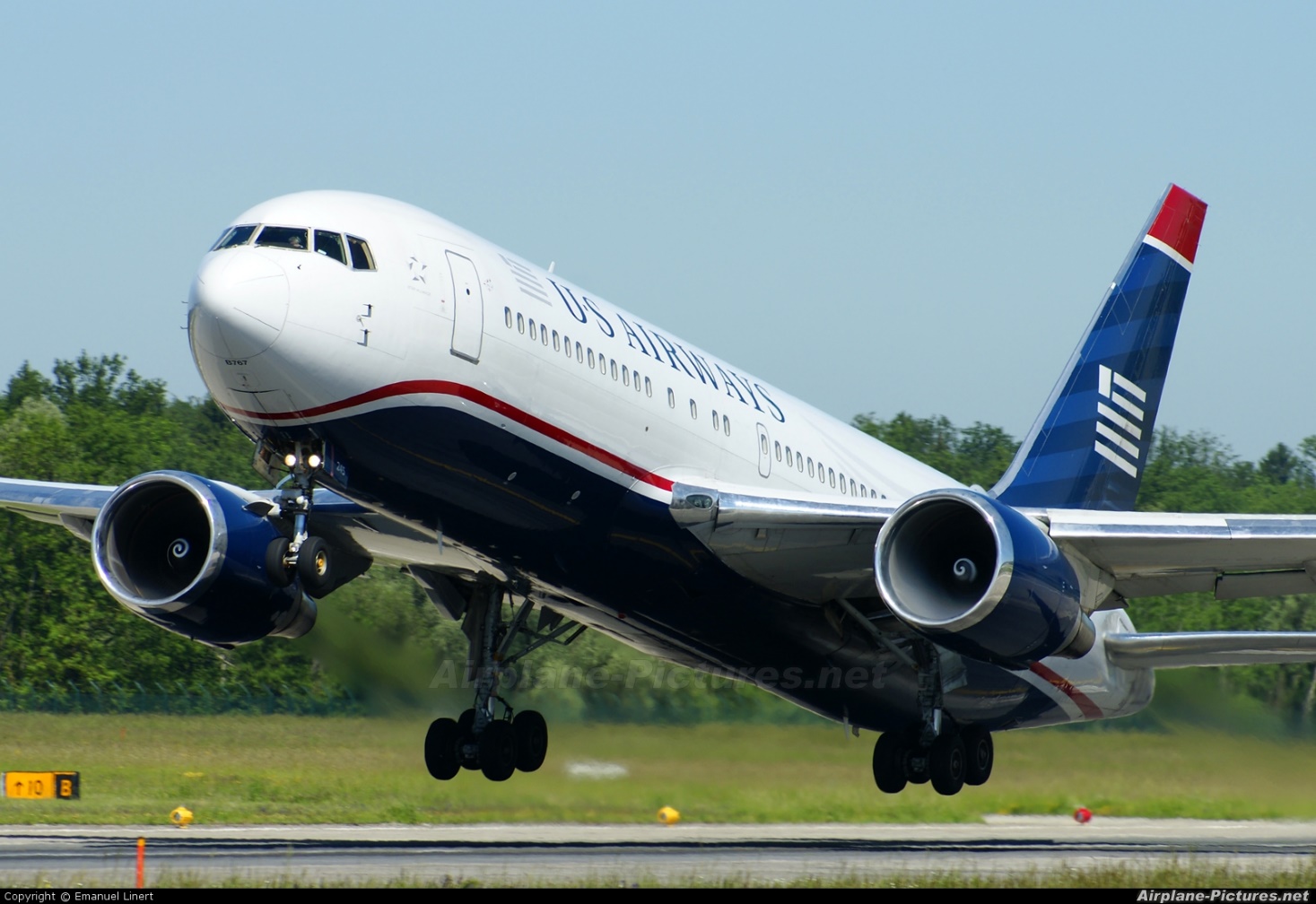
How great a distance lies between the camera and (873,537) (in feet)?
62.3

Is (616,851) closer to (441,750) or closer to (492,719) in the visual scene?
(492,719)

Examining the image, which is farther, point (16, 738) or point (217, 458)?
point (217, 458)

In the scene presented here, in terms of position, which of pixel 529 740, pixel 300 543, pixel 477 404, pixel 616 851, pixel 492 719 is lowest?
pixel 616 851

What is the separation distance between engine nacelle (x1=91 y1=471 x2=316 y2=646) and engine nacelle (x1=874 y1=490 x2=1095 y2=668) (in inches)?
274

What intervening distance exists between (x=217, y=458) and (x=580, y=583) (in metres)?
51.7

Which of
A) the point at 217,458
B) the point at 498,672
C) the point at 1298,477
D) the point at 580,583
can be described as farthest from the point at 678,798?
the point at 1298,477

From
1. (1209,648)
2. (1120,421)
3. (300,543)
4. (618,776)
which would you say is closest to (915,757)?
(618,776)

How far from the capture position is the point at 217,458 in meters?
67.6

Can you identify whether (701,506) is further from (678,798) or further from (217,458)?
(217,458)

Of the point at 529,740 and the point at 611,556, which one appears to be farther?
the point at 529,740

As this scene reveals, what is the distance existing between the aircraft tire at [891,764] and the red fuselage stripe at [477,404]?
597 centimetres

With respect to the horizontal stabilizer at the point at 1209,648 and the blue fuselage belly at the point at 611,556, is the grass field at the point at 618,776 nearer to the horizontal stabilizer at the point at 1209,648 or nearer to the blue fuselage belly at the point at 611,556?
the blue fuselage belly at the point at 611,556

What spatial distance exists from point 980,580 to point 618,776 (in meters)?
6.34

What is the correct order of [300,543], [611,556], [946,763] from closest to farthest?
[300,543], [611,556], [946,763]
